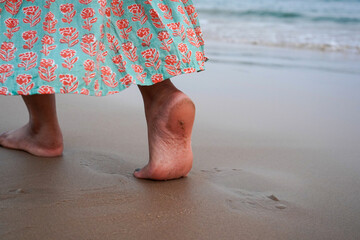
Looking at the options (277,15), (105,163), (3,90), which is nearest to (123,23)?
(3,90)

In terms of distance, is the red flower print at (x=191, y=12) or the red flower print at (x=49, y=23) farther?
the red flower print at (x=191, y=12)

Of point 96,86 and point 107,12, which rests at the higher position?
point 107,12

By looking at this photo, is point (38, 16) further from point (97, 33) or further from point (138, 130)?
point (138, 130)

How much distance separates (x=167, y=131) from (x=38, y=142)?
488mm

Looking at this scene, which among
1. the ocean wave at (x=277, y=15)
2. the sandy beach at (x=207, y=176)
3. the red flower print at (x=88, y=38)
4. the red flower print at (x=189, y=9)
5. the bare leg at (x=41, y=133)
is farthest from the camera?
the ocean wave at (x=277, y=15)

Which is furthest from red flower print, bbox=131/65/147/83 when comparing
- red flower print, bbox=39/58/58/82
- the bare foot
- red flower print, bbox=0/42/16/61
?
the bare foot

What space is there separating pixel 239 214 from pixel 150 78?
429mm

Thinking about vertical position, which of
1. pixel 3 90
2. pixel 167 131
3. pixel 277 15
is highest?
pixel 277 15

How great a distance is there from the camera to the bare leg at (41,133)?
1.35m

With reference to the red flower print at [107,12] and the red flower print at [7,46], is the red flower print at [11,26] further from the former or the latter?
the red flower print at [107,12]

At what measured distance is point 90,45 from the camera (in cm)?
102

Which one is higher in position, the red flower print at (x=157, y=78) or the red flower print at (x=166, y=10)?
the red flower print at (x=166, y=10)

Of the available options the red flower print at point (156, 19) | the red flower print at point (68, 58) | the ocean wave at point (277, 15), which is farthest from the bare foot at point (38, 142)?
the ocean wave at point (277, 15)

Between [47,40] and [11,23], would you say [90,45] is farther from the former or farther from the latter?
[11,23]
